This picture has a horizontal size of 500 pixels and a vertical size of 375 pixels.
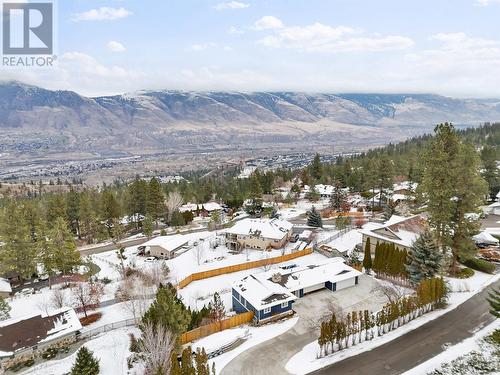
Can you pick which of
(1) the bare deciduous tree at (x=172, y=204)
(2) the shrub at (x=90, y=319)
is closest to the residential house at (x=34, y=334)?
(2) the shrub at (x=90, y=319)

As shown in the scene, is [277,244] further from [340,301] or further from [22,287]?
[22,287]

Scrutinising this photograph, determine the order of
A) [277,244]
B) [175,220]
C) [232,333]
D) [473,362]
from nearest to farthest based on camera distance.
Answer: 1. [473,362]
2. [232,333]
3. [277,244]
4. [175,220]

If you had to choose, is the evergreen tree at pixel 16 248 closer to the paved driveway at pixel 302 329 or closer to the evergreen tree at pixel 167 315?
the evergreen tree at pixel 167 315

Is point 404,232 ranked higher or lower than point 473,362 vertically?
higher

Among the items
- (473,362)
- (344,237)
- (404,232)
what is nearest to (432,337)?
(473,362)

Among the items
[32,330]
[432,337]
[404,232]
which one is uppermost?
[404,232]

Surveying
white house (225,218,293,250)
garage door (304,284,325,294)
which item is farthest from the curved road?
white house (225,218,293,250)

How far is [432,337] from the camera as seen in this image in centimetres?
2783

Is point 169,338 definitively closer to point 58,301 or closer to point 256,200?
point 58,301

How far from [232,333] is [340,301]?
12167mm

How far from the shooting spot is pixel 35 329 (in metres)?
31.5

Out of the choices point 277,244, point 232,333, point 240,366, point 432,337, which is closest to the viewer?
point 240,366

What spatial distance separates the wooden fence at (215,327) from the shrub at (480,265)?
25258 mm

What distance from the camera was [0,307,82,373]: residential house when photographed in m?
29.0
